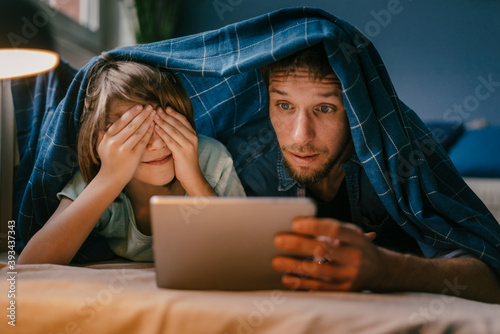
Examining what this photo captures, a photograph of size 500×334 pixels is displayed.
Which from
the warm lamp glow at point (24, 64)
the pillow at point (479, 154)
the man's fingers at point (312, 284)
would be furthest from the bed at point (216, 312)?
the pillow at point (479, 154)

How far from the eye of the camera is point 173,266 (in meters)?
0.58

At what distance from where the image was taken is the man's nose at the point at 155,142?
0.96 meters

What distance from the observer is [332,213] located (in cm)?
116

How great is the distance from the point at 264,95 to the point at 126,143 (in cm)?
44

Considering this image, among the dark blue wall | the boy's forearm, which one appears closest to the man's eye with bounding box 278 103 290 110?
the boy's forearm

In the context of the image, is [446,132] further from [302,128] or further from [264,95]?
[302,128]

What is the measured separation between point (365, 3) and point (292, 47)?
1.62 meters

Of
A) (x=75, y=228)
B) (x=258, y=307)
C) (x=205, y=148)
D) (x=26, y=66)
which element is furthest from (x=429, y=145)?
(x=26, y=66)

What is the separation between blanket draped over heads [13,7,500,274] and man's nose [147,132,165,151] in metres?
0.16

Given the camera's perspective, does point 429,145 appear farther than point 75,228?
Yes

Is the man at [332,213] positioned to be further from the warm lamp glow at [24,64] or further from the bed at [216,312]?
the warm lamp glow at [24,64]

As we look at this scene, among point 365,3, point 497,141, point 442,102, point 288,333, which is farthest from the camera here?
point 442,102

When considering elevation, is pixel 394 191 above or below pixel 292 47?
below

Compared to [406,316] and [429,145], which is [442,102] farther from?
[406,316]
